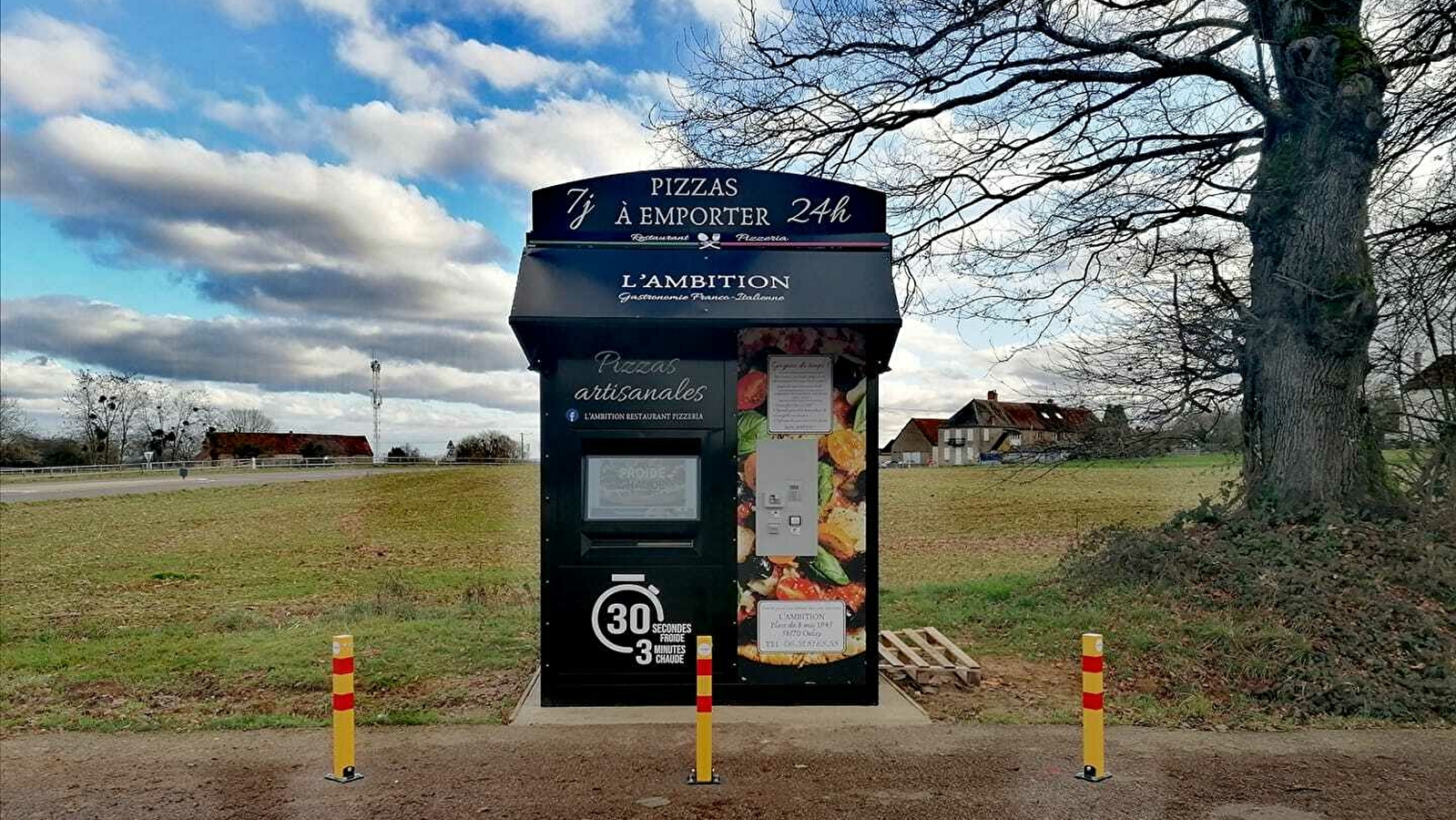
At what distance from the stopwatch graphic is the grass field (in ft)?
3.21

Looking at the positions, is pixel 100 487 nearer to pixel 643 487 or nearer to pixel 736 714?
pixel 643 487

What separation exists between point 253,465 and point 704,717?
58.2 m

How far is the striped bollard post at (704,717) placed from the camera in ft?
17.3

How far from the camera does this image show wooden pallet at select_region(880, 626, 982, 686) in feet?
25.3

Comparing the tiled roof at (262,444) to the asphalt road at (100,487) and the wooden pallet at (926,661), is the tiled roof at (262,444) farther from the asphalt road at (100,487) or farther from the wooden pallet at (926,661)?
the wooden pallet at (926,661)

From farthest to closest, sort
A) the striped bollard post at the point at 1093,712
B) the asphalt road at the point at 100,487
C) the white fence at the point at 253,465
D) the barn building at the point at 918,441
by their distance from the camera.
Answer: the barn building at the point at 918,441
the white fence at the point at 253,465
the asphalt road at the point at 100,487
the striped bollard post at the point at 1093,712

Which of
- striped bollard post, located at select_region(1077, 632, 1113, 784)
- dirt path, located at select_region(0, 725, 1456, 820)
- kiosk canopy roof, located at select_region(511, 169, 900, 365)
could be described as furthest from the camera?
kiosk canopy roof, located at select_region(511, 169, 900, 365)

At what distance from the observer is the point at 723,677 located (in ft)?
22.7

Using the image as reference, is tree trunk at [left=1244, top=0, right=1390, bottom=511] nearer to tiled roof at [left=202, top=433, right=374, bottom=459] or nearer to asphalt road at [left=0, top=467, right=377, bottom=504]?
asphalt road at [left=0, top=467, right=377, bottom=504]

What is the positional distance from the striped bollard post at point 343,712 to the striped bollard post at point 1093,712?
13.3 ft

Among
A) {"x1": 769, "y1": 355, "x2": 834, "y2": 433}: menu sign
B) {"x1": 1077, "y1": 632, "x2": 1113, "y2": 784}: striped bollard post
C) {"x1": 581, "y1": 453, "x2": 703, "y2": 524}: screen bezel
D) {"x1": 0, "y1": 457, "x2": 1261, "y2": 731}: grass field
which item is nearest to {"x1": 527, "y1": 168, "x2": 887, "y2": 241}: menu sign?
{"x1": 769, "y1": 355, "x2": 834, "y2": 433}: menu sign

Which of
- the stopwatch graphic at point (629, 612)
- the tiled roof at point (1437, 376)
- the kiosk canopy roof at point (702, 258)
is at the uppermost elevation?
the kiosk canopy roof at point (702, 258)

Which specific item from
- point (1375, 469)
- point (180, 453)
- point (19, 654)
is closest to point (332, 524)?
point (19, 654)

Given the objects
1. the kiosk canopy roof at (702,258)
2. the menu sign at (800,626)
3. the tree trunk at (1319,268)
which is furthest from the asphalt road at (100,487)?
the tree trunk at (1319,268)
